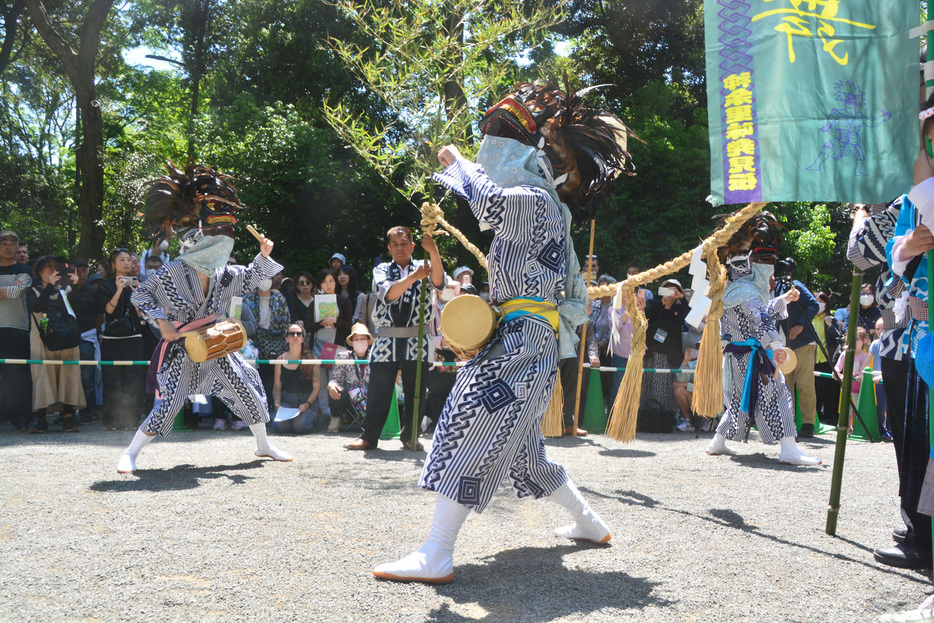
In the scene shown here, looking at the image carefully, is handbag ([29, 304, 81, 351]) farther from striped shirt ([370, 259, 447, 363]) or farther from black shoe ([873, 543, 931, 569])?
black shoe ([873, 543, 931, 569])

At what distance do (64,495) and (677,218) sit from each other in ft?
38.5

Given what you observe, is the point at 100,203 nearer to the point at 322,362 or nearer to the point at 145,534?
the point at 322,362

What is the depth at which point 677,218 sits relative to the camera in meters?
14.0

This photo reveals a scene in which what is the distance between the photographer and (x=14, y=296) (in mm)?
7477

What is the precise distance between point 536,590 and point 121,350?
20.6 feet

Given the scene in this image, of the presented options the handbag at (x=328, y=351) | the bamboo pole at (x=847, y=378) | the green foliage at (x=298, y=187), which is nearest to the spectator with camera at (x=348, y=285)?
the handbag at (x=328, y=351)

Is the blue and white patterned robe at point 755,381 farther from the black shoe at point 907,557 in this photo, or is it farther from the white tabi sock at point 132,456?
the white tabi sock at point 132,456

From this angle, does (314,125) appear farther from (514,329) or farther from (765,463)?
(514,329)

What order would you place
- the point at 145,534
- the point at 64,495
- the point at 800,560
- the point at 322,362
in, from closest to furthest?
the point at 800,560
the point at 145,534
the point at 64,495
the point at 322,362

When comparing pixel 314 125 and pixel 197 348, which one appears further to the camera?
pixel 314 125

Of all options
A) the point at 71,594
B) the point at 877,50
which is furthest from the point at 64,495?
the point at 877,50

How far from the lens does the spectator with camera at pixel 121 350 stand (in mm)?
7695

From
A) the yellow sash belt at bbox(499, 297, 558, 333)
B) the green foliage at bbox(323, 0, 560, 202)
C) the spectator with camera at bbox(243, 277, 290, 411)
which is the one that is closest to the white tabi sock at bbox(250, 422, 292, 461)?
the green foliage at bbox(323, 0, 560, 202)

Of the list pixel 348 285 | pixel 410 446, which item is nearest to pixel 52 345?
pixel 348 285
